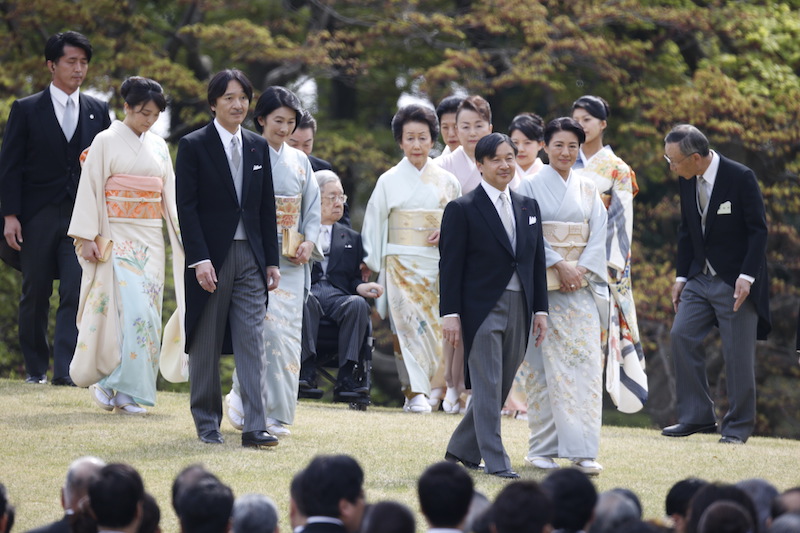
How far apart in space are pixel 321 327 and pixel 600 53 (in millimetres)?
6660

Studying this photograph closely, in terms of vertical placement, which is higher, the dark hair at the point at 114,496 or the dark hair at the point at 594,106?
the dark hair at the point at 594,106

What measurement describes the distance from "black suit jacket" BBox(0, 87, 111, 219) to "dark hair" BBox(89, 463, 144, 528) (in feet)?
18.3

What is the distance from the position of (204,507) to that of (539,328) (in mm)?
3279

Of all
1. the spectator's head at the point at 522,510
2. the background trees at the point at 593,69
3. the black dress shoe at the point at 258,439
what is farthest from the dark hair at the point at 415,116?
the spectator's head at the point at 522,510

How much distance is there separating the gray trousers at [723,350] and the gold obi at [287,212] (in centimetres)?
301

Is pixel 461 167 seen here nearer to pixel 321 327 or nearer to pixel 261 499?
pixel 321 327

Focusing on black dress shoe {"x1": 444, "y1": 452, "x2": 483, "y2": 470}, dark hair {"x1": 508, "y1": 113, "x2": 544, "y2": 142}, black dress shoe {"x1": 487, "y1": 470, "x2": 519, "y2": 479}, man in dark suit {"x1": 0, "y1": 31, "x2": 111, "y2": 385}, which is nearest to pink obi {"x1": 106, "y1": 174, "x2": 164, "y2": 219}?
man in dark suit {"x1": 0, "y1": 31, "x2": 111, "y2": 385}

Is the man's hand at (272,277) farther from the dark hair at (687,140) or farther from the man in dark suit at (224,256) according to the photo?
the dark hair at (687,140)

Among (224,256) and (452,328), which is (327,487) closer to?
(452,328)

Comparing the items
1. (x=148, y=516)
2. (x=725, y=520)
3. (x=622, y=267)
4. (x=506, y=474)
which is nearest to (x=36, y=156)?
(x=622, y=267)

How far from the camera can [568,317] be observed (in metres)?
6.77

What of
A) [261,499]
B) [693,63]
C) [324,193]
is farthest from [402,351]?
[693,63]

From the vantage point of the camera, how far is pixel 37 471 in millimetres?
5785

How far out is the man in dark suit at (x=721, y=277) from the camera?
8.29 m
